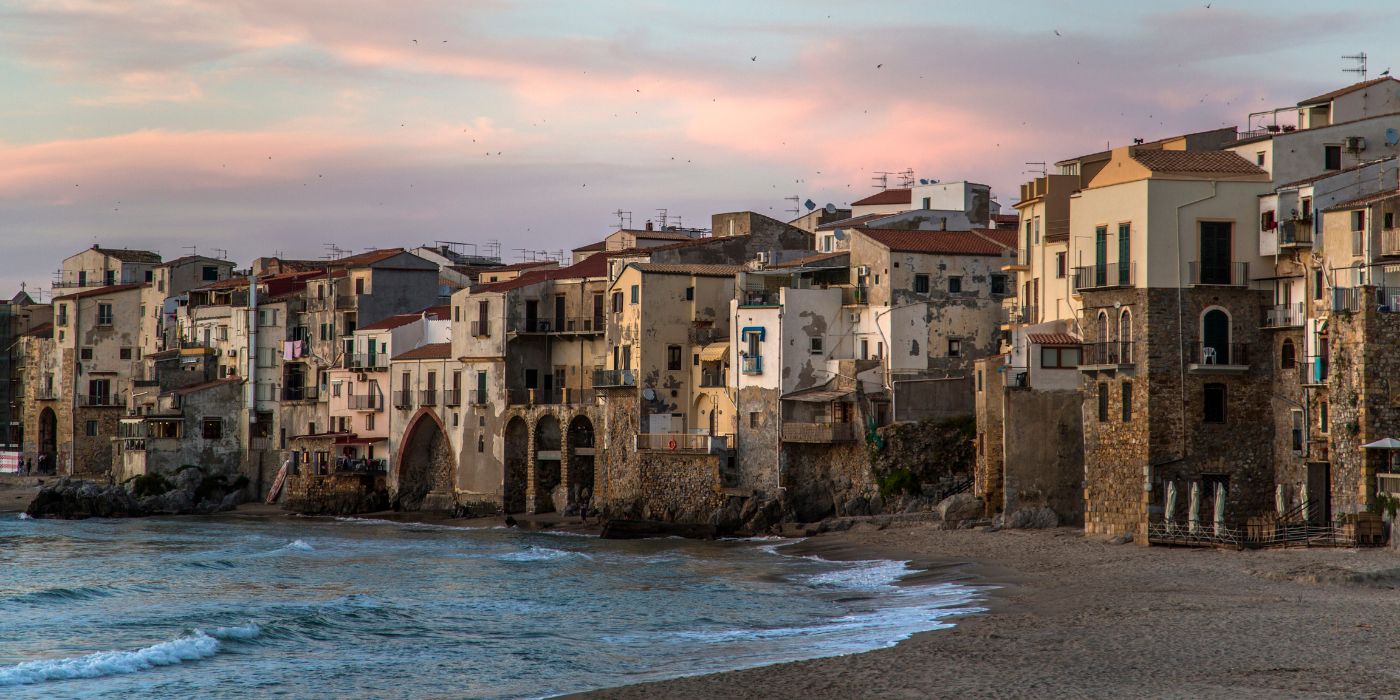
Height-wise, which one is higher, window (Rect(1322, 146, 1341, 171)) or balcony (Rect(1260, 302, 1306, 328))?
window (Rect(1322, 146, 1341, 171))

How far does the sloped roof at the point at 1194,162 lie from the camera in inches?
1783

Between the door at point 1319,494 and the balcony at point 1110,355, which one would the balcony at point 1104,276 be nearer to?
the balcony at point 1110,355

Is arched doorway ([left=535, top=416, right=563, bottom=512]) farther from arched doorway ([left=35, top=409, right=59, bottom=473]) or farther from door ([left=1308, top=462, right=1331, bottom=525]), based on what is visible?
arched doorway ([left=35, top=409, right=59, bottom=473])

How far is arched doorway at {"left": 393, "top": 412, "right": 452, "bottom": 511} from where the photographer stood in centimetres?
7994

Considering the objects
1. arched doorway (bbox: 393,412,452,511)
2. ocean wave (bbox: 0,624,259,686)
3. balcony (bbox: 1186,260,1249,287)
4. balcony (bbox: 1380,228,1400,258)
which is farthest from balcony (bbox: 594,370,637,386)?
balcony (bbox: 1380,228,1400,258)

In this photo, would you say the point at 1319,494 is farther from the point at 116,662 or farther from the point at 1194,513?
the point at 116,662

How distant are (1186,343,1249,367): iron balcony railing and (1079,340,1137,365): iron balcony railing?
1.52 metres

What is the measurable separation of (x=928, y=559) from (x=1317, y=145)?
16077 mm

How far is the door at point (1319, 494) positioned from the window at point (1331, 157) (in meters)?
8.69

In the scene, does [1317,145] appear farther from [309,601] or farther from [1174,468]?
[309,601]

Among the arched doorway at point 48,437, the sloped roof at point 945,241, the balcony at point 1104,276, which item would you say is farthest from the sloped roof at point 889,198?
the arched doorway at point 48,437

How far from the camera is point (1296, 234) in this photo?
4388cm

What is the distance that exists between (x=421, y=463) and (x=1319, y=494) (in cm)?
4802

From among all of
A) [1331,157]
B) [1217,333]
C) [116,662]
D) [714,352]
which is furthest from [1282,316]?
[116,662]
